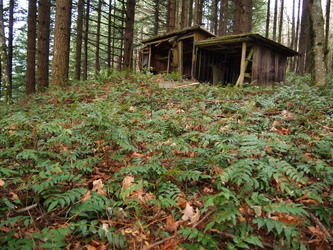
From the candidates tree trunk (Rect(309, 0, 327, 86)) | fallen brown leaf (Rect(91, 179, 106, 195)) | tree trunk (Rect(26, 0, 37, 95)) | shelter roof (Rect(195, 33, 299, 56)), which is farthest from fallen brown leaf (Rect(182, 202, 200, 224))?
tree trunk (Rect(26, 0, 37, 95))

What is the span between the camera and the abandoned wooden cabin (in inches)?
474

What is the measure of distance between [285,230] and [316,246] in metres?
0.40

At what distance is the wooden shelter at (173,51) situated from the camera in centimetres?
1385

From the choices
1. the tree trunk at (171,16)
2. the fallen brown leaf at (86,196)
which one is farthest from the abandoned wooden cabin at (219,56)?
the fallen brown leaf at (86,196)

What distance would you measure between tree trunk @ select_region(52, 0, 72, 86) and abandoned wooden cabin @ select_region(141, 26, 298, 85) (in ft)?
17.2

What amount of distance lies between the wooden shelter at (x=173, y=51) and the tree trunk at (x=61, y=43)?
17.6 feet

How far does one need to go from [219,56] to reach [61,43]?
10.1 metres

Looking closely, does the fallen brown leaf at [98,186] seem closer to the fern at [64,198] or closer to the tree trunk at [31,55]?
the fern at [64,198]

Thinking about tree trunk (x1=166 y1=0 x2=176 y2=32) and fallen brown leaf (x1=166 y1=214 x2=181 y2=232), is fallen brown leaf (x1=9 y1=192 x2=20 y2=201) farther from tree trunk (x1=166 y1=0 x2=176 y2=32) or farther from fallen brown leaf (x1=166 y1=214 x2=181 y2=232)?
tree trunk (x1=166 y1=0 x2=176 y2=32)

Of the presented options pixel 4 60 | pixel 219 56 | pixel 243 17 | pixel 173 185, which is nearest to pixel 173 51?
pixel 219 56

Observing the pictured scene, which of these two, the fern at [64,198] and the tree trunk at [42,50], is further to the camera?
the tree trunk at [42,50]

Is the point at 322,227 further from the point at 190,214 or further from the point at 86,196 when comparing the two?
the point at 86,196

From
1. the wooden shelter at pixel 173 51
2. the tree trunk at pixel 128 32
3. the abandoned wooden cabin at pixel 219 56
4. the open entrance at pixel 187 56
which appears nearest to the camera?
the abandoned wooden cabin at pixel 219 56

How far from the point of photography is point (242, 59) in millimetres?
11641
